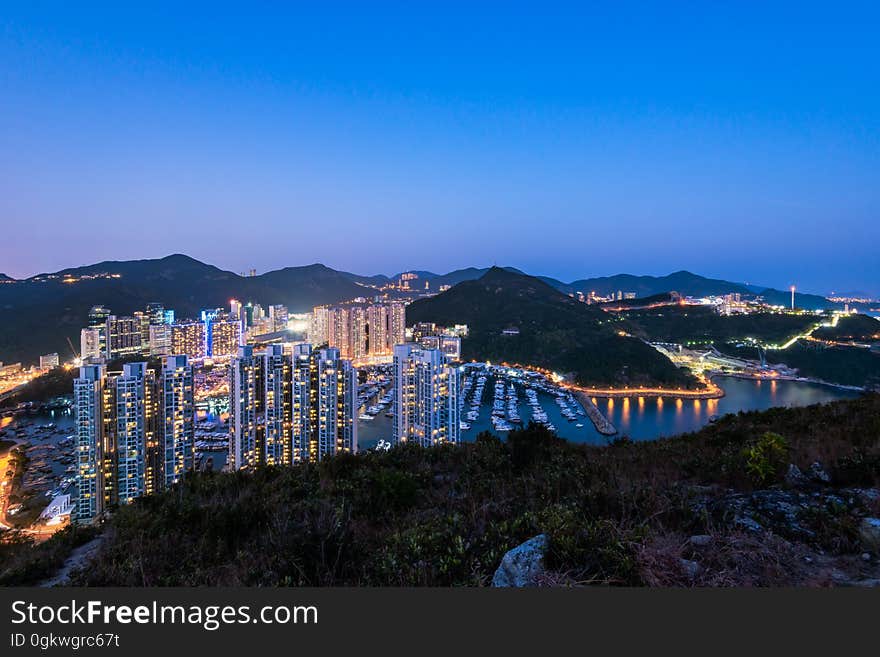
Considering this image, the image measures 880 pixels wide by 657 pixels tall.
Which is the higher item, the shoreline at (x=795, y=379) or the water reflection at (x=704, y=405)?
the shoreline at (x=795, y=379)

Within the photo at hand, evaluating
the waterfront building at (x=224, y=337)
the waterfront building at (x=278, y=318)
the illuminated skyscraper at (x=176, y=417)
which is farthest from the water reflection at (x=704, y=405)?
the waterfront building at (x=278, y=318)

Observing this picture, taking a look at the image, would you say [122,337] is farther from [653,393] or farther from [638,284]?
[638,284]

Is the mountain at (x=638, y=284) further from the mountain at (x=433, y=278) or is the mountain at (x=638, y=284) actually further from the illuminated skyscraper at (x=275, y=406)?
the illuminated skyscraper at (x=275, y=406)

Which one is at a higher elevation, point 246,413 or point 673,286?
point 673,286

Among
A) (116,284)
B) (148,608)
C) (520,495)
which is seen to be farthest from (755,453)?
(116,284)

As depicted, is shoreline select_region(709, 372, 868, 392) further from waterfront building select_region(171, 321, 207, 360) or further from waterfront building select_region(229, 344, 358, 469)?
waterfront building select_region(171, 321, 207, 360)

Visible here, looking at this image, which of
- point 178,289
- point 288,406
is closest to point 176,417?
point 288,406
